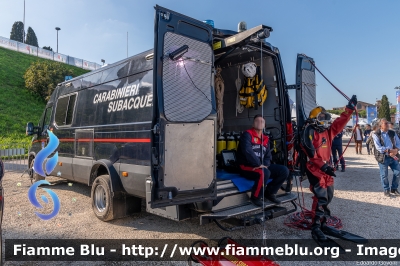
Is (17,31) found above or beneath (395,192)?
above

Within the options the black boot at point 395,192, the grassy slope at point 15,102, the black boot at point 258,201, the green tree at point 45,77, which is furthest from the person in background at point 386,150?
the green tree at point 45,77

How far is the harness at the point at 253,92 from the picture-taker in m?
5.51

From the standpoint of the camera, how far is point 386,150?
6.64 meters

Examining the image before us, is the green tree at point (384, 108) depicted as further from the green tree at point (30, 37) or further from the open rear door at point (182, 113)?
the green tree at point (30, 37)

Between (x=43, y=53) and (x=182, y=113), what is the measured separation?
43.1 meters

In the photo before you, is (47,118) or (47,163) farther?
(47,118)

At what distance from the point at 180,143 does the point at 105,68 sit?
8.80 ft

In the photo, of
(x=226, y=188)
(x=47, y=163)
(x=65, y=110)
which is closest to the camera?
(x=226, y=188)

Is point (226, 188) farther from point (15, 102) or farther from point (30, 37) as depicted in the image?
point (30, 37)

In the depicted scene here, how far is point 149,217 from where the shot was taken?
5289 millimetres

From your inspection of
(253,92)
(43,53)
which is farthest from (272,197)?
(43,53)

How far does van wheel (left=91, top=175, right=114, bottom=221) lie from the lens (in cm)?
466

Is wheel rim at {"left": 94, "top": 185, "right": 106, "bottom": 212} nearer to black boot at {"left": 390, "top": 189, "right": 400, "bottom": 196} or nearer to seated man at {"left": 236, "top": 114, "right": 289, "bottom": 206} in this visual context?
seated man at {"left": 236, "top": 114, "right": 289, "bottom": 206}

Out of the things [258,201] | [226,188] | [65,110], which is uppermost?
[65,110]
